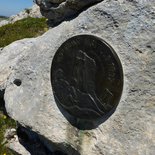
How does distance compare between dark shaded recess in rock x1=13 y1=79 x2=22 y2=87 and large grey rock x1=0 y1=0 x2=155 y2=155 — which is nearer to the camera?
large grey rock x1=0 y1=0 x2=155 y2=155

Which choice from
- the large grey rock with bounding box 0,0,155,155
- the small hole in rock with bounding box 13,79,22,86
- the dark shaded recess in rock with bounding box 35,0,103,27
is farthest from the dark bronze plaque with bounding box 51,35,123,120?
the small hole in rock with bounding box 13,79,22,86

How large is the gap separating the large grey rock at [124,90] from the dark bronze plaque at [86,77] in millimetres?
132

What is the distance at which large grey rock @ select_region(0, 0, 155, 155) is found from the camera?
5762 millimetres

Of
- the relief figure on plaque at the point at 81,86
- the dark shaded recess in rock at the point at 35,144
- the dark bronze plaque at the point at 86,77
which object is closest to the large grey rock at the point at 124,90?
the dark bronze plaque at the point at 86,77

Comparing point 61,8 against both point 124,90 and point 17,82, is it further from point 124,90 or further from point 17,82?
point 124,90

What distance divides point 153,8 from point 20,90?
3.07 metres

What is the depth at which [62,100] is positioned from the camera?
22.3ft

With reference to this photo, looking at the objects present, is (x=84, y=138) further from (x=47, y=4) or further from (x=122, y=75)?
(x=47, y=4)

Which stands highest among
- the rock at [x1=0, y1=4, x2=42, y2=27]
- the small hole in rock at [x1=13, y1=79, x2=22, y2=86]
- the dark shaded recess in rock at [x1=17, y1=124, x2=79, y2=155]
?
the small hole in rock at [x1=13, y1=79, x2=22, y2=86]

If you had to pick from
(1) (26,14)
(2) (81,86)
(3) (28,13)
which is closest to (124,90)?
(2) (81,86)

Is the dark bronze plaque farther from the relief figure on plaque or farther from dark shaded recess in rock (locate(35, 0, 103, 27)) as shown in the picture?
dark shaded recess in rock (locate(35, 0, 103, 27))

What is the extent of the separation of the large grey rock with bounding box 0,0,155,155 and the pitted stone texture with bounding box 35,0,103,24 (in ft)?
1.47

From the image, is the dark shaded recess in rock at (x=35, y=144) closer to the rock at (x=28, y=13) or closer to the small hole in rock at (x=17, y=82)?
the small hole in rock at (x=17, y=82)

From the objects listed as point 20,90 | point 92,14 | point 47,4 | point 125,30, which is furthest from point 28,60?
point 125,30
